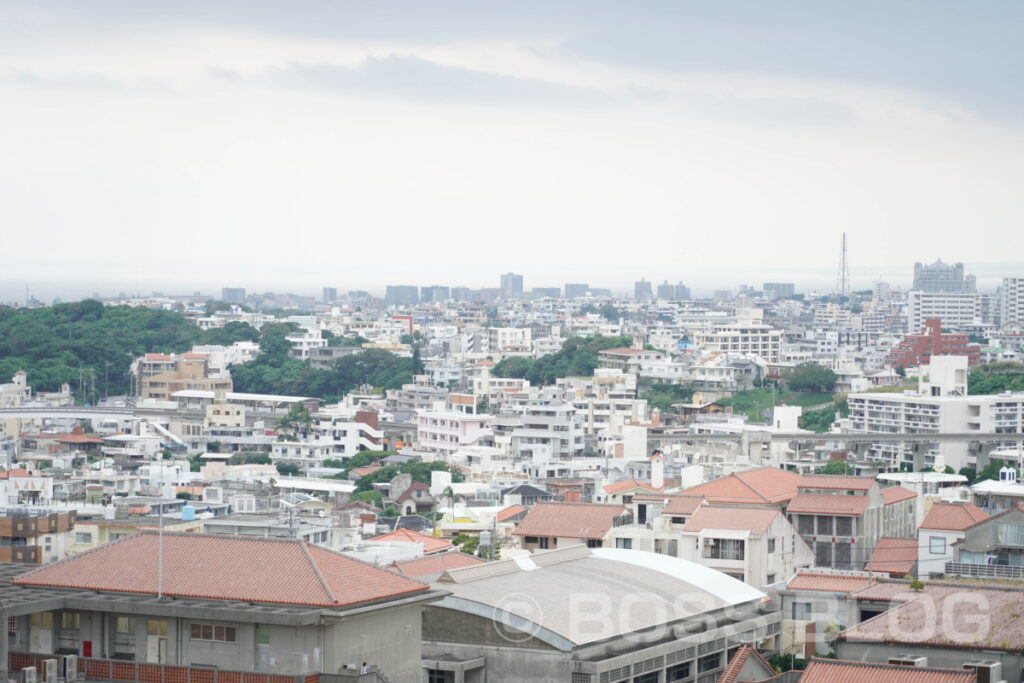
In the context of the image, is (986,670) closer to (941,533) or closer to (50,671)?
(50,671)

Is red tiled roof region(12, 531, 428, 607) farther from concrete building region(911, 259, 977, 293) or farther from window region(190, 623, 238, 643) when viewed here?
concrete building region(911, 259, 977, 293)

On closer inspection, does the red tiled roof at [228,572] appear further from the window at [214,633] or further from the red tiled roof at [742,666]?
the red tiled roof at [742,666]

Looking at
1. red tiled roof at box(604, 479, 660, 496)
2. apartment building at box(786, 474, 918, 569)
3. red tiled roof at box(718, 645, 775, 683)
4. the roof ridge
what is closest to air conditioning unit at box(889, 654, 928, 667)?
red tiled roof at box(718, 645, 775, 683)

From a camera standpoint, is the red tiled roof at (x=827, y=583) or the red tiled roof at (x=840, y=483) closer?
the red tiled roof at (x=827, y=583)

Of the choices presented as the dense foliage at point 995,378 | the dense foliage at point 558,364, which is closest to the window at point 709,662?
the dense foliage at point 995,378

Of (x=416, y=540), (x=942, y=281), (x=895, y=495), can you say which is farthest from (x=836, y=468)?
(x=942, y=281)
